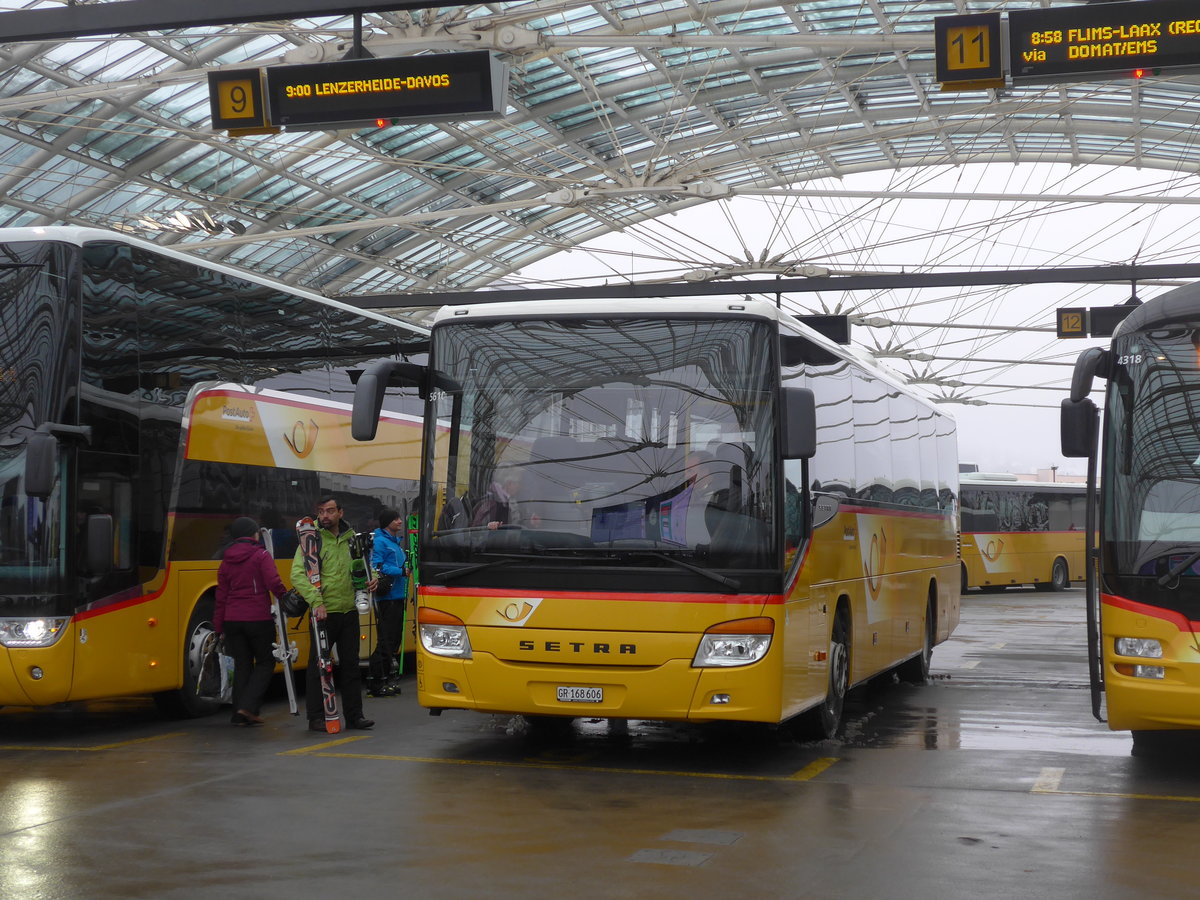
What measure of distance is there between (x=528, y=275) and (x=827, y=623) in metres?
39.7

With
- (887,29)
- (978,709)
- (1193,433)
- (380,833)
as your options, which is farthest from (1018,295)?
(380,833)

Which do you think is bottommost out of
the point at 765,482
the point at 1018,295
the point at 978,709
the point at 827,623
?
the point at 978,709

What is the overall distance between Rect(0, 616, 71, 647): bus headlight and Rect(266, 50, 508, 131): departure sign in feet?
14.5

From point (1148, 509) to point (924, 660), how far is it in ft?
23.5

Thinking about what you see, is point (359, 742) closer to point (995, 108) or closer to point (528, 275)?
point (995, 108)

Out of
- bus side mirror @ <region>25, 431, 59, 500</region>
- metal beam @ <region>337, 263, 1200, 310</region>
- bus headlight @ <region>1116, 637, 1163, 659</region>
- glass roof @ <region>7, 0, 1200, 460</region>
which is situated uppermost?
glass roof @ <region>7, 0, 1200, 460</region>

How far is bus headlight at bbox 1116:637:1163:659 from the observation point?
920cm

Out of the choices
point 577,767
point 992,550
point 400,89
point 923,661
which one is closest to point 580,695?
point 577,767

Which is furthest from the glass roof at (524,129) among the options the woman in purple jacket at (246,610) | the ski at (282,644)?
the woman in purple jacket at (246,610)

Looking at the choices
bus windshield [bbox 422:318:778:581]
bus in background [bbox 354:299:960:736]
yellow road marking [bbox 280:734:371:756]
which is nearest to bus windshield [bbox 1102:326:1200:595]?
bus in background [bbox 354:299:960:736]

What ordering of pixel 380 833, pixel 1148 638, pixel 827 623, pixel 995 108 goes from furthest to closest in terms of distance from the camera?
pixel 995 108 < pixel 827 623 < pixel 1148 638 < pixel 380 833

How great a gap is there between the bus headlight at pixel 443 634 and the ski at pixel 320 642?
1917 millimetres

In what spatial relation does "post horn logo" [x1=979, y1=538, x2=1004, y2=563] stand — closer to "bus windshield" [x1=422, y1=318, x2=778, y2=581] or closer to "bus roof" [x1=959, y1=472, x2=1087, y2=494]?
"bus roof" [x1=959, y1=472, x2=1087, y2=494]

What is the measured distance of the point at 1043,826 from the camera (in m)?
7.91
